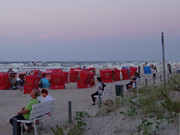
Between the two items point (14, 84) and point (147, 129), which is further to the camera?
point (14, 84)

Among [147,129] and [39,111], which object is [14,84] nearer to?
[39,111]

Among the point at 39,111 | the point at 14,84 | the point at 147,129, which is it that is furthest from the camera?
the point at 14,84

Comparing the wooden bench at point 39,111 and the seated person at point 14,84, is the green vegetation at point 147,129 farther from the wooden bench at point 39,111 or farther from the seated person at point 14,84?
the seated person at point 14,84

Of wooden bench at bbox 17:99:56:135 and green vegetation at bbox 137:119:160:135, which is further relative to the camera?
wooden bench at bbox 17:99:56:135

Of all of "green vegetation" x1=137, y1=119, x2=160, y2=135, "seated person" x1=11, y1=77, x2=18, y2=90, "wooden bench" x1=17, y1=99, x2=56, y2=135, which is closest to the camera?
"green vegetation" x1=137, y1=119, x2=160, y2=135

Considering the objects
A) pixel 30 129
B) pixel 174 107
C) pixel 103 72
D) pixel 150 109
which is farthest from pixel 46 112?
pixel 103 72

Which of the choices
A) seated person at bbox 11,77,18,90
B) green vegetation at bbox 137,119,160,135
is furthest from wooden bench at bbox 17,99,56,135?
seated person at bbox 11,77,18,90

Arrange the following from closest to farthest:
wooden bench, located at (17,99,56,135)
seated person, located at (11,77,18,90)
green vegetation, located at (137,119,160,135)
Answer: green vegetation, located at (137,119,160,135)
wooden bench, located at (17,99,56,135)
seated person, located at (11,77,18,90)

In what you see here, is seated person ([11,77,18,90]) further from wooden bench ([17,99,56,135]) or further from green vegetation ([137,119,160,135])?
green vegetation ([137,119,160,135])

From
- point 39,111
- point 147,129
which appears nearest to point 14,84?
point 39,111

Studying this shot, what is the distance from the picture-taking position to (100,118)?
7285 mm

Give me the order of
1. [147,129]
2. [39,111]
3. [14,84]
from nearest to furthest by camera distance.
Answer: [147,129] → [39,111] → [14,84]

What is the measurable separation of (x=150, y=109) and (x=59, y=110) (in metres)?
4.53

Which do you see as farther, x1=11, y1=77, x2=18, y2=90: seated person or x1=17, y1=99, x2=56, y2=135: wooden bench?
x1=11, y1=77, x2=18, y2=90: seated person
